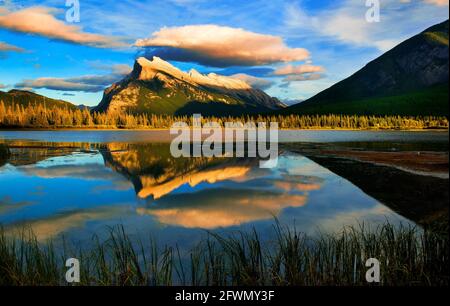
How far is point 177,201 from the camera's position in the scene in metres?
30.0

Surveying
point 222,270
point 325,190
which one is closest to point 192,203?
point 325,190

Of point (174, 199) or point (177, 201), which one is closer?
point (177, 201)

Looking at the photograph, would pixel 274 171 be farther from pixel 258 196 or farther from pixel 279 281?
pixel 279 281

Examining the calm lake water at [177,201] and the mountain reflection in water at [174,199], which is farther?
the mountain reflection in water at [174,199]

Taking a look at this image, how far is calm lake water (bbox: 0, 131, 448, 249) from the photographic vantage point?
73.3 feet

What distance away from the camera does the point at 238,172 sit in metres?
46.2

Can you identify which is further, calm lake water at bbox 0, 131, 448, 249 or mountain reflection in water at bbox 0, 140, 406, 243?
mountain reflection in water at bbox 0, 140, 406, 243

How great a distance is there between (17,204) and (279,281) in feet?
78.6

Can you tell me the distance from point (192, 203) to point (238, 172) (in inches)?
702

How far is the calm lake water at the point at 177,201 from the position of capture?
22344mm
